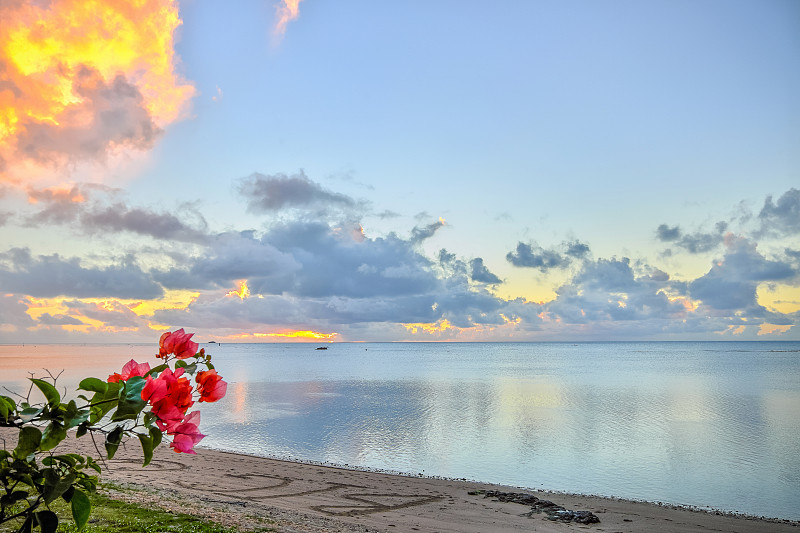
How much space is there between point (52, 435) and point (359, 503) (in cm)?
1731

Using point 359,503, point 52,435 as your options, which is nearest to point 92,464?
point 52,435

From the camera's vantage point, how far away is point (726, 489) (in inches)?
866

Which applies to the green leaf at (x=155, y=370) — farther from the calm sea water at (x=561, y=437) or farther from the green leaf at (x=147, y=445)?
the calm sea water at (x=561, y=437)

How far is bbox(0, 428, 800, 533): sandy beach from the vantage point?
13906 millimetres

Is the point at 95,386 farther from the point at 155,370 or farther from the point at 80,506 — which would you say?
the point at 80,506

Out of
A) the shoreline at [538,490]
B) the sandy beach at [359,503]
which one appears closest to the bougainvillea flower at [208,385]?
the sandy beach at [359,503]

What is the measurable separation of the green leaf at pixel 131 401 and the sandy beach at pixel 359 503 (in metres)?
10.8

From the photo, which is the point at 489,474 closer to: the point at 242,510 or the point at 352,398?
the point at 242,510

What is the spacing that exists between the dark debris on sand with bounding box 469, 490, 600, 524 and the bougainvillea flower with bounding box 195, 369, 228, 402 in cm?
1646

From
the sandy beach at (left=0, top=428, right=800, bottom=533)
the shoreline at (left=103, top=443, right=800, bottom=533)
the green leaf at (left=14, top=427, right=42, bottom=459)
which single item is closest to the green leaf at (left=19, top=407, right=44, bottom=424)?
the green leaf at (left=14, top=427, right=42, bottom=459)

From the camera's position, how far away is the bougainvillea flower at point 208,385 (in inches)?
85.0

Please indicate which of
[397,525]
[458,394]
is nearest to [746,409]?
[458,394]

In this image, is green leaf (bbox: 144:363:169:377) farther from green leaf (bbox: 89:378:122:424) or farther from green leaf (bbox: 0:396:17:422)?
green leaf (bbox: 0:396:17:422)

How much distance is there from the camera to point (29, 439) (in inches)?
70.2
